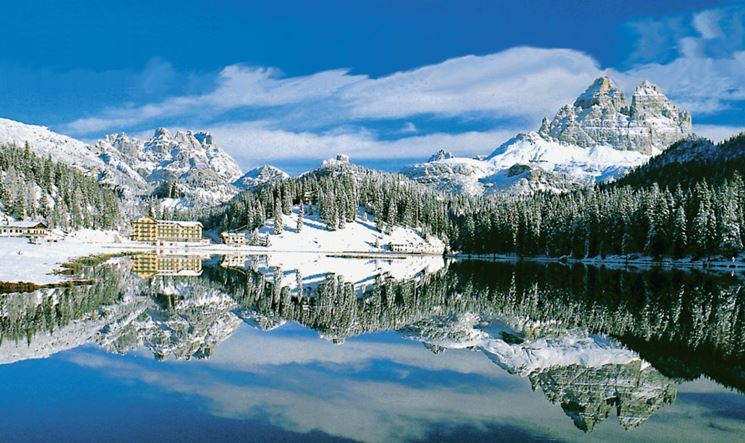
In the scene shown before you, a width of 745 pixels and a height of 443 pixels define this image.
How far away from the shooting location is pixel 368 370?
26688 mm

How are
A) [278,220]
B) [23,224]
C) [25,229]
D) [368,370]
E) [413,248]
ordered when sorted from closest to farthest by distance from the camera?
[368,370] → [25,229] → [23,224] → [278,220] → [413,248]

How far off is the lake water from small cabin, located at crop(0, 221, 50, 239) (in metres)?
121

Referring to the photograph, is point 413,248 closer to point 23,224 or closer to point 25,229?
point 25,229

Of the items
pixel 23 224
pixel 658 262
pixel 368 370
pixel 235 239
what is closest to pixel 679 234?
pixel 658 262

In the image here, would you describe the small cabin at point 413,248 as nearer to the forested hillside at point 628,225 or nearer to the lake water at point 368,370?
the forested hillside at point 628,225

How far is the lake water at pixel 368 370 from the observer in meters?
18.7

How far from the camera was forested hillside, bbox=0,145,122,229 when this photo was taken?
169m

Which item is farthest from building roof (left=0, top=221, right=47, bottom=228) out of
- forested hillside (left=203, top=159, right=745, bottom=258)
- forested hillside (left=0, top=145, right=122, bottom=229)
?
forested hillside (left=203, top=159, right=745, bottom=258)

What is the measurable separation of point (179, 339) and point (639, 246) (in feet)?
382

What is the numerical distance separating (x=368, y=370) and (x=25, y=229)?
158 metres

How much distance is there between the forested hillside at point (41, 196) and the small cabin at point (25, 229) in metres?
9.86

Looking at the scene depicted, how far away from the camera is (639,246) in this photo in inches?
5000

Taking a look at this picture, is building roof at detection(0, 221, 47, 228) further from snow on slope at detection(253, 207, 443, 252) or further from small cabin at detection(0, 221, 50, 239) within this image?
snow on slope at detection(253, 207, 443, 252)

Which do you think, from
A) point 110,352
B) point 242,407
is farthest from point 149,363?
point 242,407
